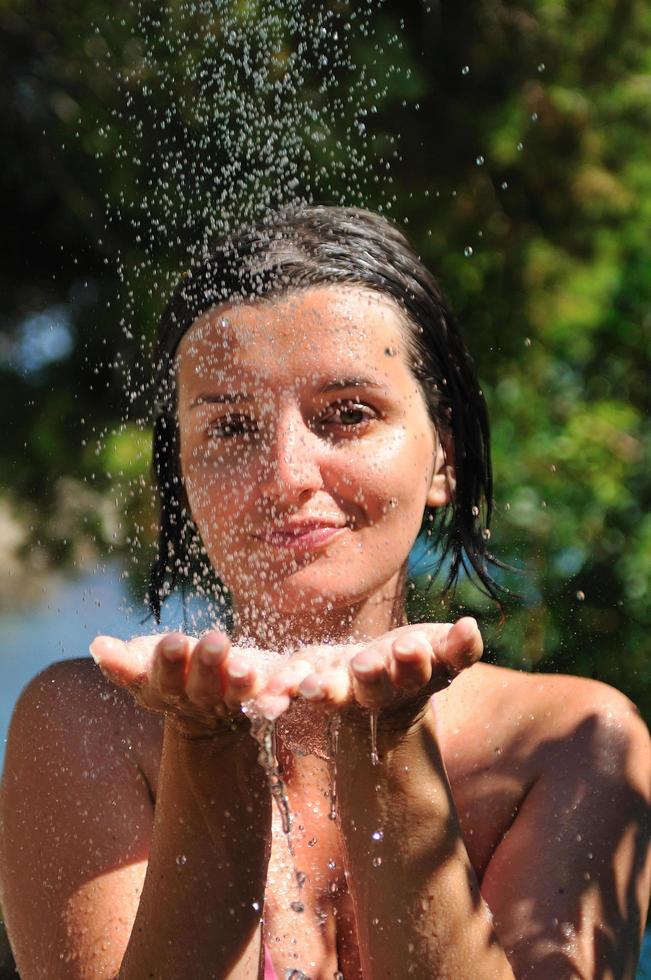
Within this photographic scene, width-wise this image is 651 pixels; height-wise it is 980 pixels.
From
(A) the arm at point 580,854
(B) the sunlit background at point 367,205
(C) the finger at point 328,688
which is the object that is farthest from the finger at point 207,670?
(B) the sunlit background at point 367,205

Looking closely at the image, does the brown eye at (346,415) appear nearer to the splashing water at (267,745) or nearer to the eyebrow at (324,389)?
the eyebrow at (324,389)

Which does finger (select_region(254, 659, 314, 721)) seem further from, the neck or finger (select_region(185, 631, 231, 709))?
the neck

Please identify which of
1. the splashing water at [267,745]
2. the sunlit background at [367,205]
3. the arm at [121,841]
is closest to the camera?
the splashing water at [267,745]

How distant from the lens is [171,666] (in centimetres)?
137

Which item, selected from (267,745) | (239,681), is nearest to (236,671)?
(239,681)

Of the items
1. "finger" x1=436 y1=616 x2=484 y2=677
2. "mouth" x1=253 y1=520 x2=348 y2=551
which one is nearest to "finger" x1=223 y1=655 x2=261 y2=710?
"finger" x1=436 y1=616 x2=484 y2=677

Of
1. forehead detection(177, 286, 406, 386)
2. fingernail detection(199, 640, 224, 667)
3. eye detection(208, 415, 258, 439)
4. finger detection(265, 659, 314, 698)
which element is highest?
fingernail detection(199, 640, 224, 667)

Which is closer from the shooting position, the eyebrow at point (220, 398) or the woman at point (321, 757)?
the woman at point (321, 757)

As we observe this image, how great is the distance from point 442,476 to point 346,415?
0.43 meters

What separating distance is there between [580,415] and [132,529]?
5.91 feet

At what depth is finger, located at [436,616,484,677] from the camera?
4.58 ft

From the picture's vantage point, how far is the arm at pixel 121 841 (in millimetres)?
1603

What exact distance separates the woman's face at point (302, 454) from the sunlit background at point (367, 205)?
1873 mm

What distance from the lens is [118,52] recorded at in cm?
423
